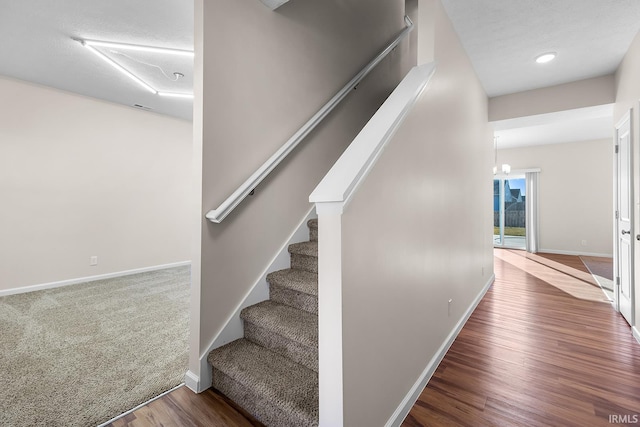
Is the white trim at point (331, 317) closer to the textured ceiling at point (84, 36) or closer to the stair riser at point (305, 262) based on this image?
Answer: the stair riser at point (305, 262)

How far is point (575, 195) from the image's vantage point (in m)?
6.51

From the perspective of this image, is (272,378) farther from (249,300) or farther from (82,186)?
(82,186)

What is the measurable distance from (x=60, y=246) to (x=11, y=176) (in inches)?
39.0

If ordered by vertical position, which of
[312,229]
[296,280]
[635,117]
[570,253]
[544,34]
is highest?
[544,34]

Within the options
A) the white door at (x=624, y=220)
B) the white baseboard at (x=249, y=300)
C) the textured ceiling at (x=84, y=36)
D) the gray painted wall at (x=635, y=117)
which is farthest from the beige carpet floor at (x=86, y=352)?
the white door at (x=624, y=220)

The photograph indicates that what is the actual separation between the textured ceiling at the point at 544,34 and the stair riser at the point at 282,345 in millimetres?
2648

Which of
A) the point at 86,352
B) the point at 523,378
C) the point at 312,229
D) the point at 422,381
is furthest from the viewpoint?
the point at 312,229

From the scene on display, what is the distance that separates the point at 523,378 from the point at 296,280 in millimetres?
1655

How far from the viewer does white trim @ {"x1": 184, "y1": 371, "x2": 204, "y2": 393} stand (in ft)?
5.36

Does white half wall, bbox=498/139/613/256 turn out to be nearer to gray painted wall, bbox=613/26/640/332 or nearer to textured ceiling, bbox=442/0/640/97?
textured ceiling, bbox=442/0/640/97

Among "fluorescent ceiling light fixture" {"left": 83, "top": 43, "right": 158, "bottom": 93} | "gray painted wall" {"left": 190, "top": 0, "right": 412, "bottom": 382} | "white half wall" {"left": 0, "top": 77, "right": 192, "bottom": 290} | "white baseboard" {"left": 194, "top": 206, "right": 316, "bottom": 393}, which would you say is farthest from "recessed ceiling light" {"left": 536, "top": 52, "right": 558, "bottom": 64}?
"white half wall" {"left": 0, "top": 77, "right": 192, "bottom": 290}

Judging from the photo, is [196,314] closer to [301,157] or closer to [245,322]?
[245,322]

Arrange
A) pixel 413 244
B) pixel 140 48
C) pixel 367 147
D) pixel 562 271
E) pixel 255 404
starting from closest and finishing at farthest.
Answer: pixel 367 147, pixel 255 404, pixel 413 244, pixel 140 48, pixel 562 271

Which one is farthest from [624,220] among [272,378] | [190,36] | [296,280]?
[190,36]
